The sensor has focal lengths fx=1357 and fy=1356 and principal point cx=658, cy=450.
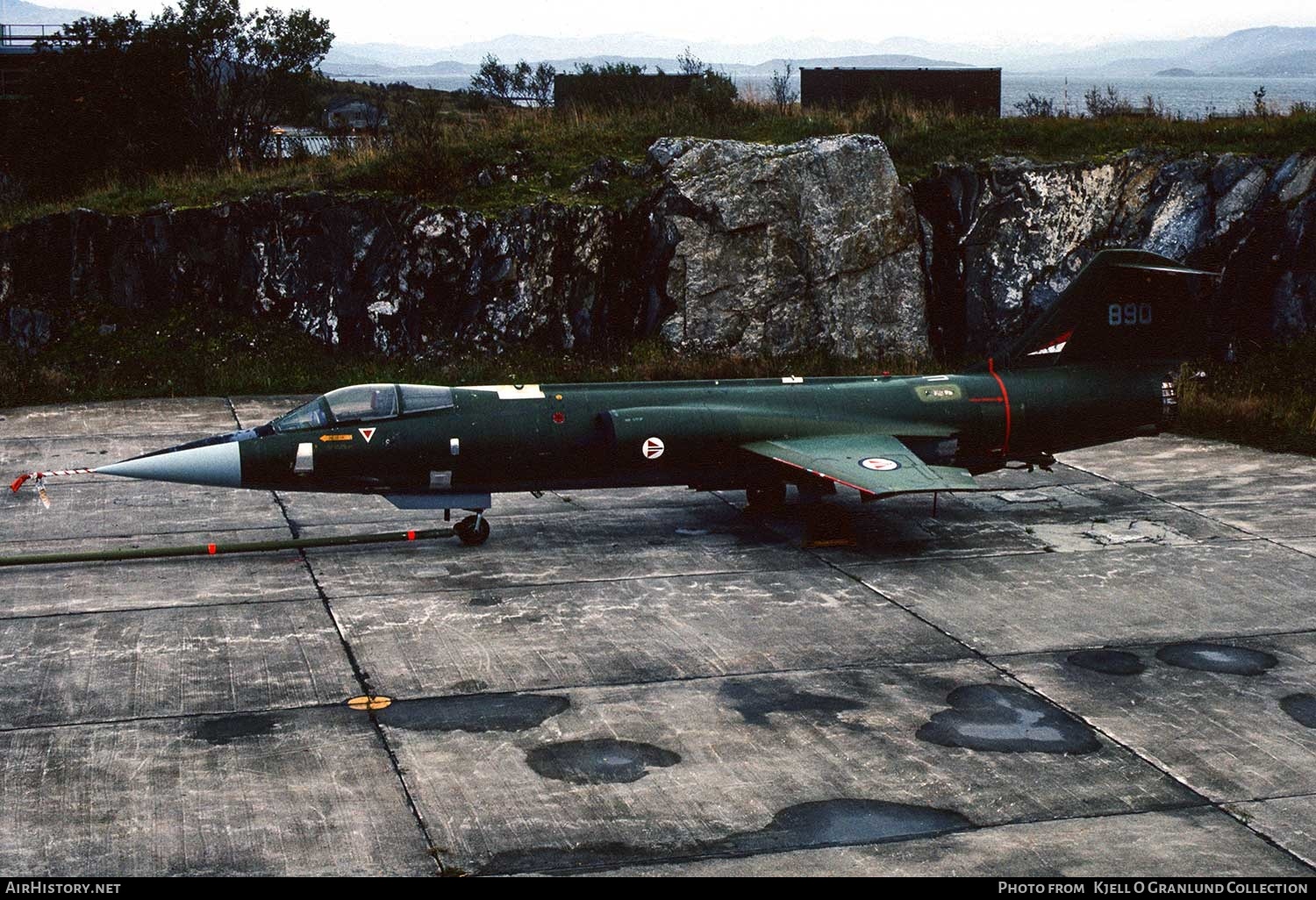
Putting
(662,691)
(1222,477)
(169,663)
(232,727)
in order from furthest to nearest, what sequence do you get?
1. (1222,477)
2. (169,663)
3. (662,691)
4. (232,727)

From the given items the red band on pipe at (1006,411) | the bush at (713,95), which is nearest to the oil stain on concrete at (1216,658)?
the red band on pipe at (1006,411)

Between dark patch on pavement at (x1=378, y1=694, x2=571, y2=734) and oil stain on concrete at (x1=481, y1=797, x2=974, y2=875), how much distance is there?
2.20m

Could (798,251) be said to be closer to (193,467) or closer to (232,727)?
(193,467)

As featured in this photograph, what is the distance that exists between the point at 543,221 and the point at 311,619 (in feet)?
48.8

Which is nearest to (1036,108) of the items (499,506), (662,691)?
(499,506)

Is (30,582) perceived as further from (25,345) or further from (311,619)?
(25,345)

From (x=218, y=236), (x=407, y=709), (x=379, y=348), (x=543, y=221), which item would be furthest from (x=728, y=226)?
(x=407, y=709)

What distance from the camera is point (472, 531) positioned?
16.5 meters

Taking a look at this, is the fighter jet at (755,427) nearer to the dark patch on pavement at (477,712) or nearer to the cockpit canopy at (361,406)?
the cockpit canopy at (361,406)

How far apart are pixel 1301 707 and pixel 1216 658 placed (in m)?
1.20

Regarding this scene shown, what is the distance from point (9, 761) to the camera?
34.1ft

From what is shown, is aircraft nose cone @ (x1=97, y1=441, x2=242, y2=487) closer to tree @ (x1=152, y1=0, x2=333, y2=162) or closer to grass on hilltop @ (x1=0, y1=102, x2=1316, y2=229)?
grass on hilltop @ (x1=0, y1=102, x2=1316, y2=229)

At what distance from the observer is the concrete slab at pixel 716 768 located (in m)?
9.49

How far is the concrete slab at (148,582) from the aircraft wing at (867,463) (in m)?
5.73
